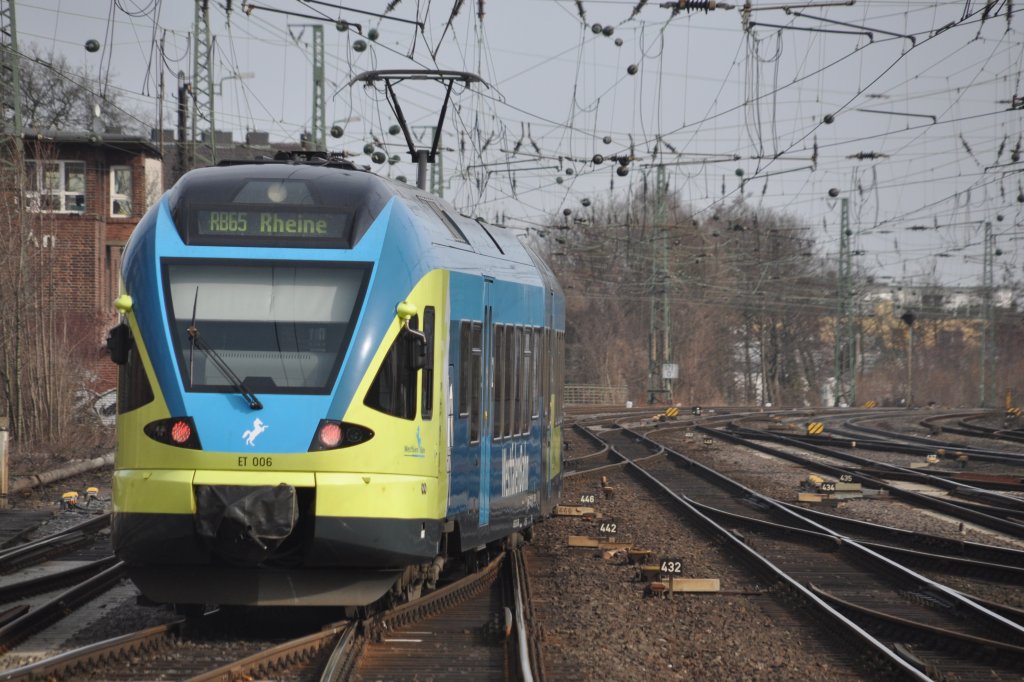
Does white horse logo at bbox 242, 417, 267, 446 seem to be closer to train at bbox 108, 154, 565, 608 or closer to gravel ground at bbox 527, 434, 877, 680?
train at bbox 108, 154, 565, 608

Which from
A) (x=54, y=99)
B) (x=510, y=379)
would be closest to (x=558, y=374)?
(x=510, y=379)

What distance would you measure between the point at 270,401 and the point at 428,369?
3.93 ft

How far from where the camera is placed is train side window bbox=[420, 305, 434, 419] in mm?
8750

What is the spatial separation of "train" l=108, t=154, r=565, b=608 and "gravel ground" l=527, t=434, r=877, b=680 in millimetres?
1280

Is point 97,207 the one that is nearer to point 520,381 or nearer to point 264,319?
point 520,381

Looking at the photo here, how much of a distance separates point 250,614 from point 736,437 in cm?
2661

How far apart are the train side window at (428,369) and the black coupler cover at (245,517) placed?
1183mm

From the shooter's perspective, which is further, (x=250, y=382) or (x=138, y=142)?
(x=138, y=142)

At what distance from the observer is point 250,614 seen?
9469mm

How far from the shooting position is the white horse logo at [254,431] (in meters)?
8.03

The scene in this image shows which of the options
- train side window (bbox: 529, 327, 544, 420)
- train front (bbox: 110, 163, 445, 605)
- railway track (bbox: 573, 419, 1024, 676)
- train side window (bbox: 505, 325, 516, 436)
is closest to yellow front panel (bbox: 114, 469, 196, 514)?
train front (bbox: 110, 163, 445, 605)

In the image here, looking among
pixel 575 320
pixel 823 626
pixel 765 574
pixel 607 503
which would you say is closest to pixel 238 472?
pixel 823 626

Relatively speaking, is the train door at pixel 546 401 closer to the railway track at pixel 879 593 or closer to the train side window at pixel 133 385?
the railway track at pixel 879 593

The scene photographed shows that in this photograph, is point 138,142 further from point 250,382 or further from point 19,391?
point 250,382
